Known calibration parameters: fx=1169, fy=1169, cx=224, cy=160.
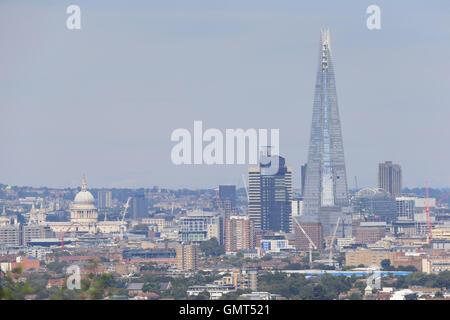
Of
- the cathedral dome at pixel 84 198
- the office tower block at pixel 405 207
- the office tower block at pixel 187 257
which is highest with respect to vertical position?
the cathedral dome at pixel 84 198

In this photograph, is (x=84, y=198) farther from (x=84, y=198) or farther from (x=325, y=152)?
(x=325, y=152)

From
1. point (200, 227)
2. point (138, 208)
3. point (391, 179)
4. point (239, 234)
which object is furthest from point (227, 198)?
point (391, 179)

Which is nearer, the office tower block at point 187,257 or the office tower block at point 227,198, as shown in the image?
the office tower block at point 187,257

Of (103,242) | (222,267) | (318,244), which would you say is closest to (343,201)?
(318,244)

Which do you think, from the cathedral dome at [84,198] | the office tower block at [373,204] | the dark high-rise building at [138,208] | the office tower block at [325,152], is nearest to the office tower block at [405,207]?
the office tower block at [373,204]

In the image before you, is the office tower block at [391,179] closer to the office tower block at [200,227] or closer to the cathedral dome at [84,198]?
the office tower block at [200,227]

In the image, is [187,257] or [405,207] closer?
[187,257]
